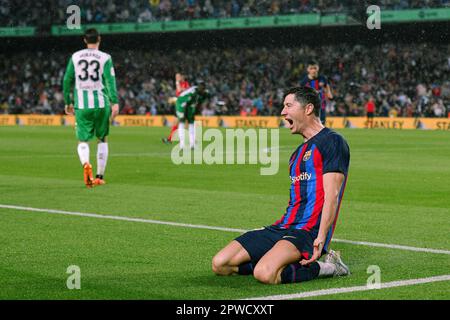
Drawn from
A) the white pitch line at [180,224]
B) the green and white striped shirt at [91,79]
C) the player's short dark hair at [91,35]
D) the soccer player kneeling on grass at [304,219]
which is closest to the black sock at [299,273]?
the soccer player kneeling on grass at [304,219]

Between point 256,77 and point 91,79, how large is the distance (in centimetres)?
3818

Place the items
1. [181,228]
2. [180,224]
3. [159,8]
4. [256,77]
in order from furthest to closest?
[159,8] → [256,77] → [180,224] → [181,228]

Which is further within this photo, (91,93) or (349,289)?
(91,93)

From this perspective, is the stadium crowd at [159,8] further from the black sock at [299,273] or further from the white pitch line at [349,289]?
the black sock at [299,273]

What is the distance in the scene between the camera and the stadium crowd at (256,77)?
46156mm

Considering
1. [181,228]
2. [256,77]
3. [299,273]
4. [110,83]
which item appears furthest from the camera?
[256,77]

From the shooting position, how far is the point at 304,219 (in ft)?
22.8

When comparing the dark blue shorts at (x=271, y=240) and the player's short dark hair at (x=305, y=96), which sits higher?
the player's short dark hair at (x=305, y=96)

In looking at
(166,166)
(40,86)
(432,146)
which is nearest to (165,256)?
(166,166)

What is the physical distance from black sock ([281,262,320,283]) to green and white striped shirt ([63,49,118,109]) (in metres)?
8.64

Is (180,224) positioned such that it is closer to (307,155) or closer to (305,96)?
(307,155)

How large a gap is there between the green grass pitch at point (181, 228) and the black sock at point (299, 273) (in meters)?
0.08

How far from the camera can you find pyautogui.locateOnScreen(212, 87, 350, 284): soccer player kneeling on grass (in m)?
6.65

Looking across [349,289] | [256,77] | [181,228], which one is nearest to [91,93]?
[181,228]
